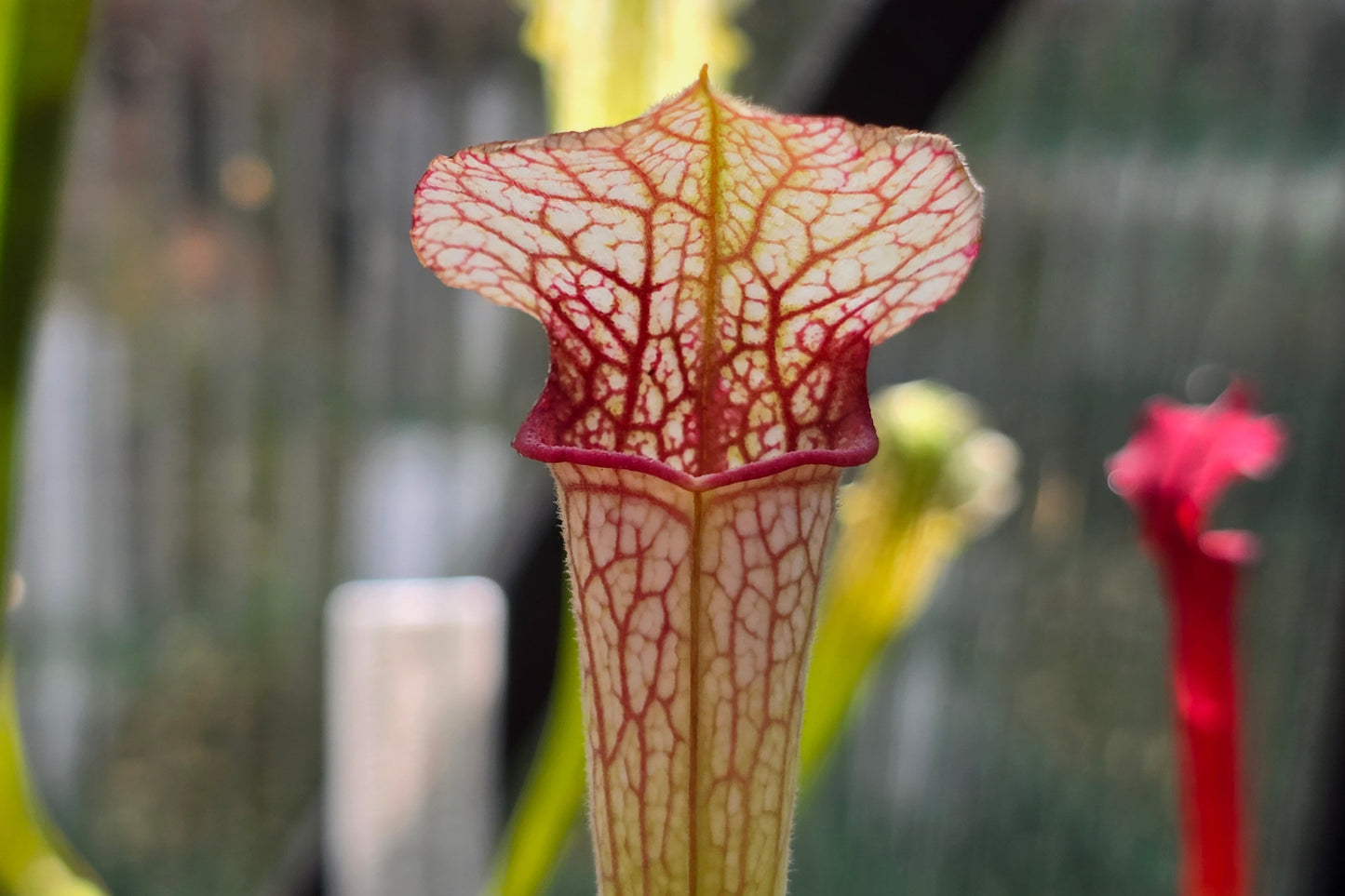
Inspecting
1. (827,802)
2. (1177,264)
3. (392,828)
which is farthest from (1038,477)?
(392,828)

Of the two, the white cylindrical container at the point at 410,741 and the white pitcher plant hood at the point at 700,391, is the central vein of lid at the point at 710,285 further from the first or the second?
the white cylindrical container at the point at 410,741

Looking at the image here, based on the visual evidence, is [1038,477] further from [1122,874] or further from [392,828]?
[392,828]

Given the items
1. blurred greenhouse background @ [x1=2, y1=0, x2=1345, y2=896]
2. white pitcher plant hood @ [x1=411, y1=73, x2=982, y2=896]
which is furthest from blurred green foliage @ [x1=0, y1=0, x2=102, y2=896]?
blurred greenhouse background @ [x1=2, y1=0, x2=1345, y2=896]

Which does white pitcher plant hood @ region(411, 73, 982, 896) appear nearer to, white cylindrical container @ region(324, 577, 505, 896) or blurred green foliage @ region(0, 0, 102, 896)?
blurred green foliage @ region(0, 0, 102, 896)

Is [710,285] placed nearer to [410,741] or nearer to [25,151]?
[25,151]

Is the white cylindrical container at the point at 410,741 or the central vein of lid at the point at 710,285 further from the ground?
the central vein of lid at the point at 710,285

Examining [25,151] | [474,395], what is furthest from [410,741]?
[474,395]

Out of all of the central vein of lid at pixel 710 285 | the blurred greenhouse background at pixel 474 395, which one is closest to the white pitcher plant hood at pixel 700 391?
the central vein of lid at pixel 710 285
